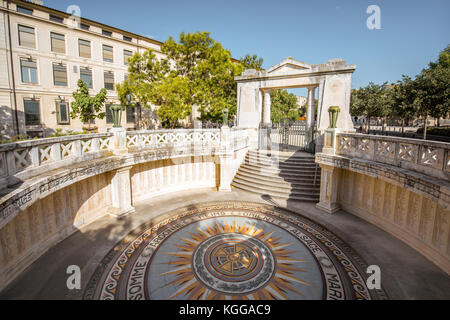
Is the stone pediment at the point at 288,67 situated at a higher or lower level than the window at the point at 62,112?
higher

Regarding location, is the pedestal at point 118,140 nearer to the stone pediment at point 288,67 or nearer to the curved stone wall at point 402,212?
the curved stone wall at point 402,212

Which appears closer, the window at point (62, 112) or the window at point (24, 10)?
the window at point (24, 10)

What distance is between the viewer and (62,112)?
24.4 m

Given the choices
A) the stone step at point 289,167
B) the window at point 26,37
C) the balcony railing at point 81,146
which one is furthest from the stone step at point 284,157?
the window at point 26,37

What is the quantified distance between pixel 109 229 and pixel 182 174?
5.58 meters

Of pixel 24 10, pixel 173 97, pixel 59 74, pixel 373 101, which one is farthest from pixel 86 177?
pixel 373 101

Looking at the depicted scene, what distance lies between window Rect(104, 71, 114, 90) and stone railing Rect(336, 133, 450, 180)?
27.0m

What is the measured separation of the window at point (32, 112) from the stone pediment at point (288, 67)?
23525 millimetres

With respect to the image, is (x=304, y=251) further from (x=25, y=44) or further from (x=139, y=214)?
(x=25, y=44)

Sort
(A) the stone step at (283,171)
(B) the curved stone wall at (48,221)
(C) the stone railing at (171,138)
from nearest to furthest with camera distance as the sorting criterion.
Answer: (B) the curved stone wall at (48,221) < (C) the stone railing at (171,138) < (A) the stone step at (283,171)

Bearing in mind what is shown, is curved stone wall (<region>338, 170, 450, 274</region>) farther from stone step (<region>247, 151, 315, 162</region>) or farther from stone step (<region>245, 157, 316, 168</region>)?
stone step (<region>247, 151, 315, 162</region>)

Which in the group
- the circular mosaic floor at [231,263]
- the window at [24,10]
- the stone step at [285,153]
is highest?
the window at [24,10]

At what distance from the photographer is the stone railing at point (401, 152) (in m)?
5.98
